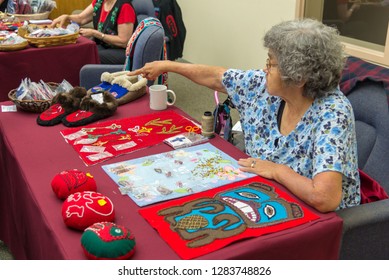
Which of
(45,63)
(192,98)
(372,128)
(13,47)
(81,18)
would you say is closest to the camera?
(372,128)

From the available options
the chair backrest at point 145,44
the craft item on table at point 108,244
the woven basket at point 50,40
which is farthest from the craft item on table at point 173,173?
the woven basket at point 50,40

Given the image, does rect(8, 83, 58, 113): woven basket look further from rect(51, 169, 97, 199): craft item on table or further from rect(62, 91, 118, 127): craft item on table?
rect(51, 169, 97, 199): craft item on table

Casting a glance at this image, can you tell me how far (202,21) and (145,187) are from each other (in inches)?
151

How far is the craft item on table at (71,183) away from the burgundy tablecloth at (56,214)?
0.04 m

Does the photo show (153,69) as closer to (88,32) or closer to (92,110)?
(92,110)

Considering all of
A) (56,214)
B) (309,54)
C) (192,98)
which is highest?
(309,54)

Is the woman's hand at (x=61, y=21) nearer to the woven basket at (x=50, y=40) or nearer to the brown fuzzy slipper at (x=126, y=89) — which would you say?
the woven basket at (x=50, y=40)

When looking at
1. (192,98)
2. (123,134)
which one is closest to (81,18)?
(192,98)

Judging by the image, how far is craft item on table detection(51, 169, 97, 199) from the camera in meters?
1.39

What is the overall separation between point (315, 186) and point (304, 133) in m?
0.27

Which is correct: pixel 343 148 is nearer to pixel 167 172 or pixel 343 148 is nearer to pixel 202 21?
pixel 167 172

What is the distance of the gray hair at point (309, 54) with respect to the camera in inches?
60.3

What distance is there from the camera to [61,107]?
203cm
